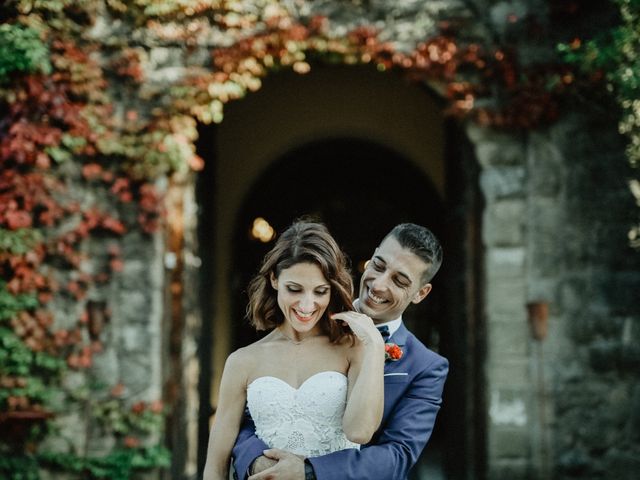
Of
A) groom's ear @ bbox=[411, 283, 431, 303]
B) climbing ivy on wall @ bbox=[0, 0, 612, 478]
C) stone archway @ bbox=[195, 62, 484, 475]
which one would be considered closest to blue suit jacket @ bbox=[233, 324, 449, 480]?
groom's ear @ bbox=[411, 283, 431, 303]

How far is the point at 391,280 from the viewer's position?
2281mm

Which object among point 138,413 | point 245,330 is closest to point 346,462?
point 138,413

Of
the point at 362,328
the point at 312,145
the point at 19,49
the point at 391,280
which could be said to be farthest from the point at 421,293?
the point at 312,145

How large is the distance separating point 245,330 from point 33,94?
3678 mm

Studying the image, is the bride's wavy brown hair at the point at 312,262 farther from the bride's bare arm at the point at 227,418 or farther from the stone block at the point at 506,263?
the stone block at the point at 506,263

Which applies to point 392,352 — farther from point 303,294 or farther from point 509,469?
point 509,469

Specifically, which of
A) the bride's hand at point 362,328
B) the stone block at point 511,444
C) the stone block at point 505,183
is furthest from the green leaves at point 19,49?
the stone block at point 511,444

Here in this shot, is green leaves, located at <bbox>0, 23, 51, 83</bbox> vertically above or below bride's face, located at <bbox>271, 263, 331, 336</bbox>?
above

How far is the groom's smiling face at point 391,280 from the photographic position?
228 centimetres

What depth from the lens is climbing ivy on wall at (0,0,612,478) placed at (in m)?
4.87

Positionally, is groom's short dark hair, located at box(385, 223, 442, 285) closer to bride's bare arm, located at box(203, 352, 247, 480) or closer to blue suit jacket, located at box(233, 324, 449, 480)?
blue suit jacket, located at box(233, 324, 449, 480)

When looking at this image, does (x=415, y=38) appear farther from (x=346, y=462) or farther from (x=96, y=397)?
(x=346, y=462)

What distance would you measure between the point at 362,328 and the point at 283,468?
42 centimetres

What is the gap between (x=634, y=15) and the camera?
456 cm
